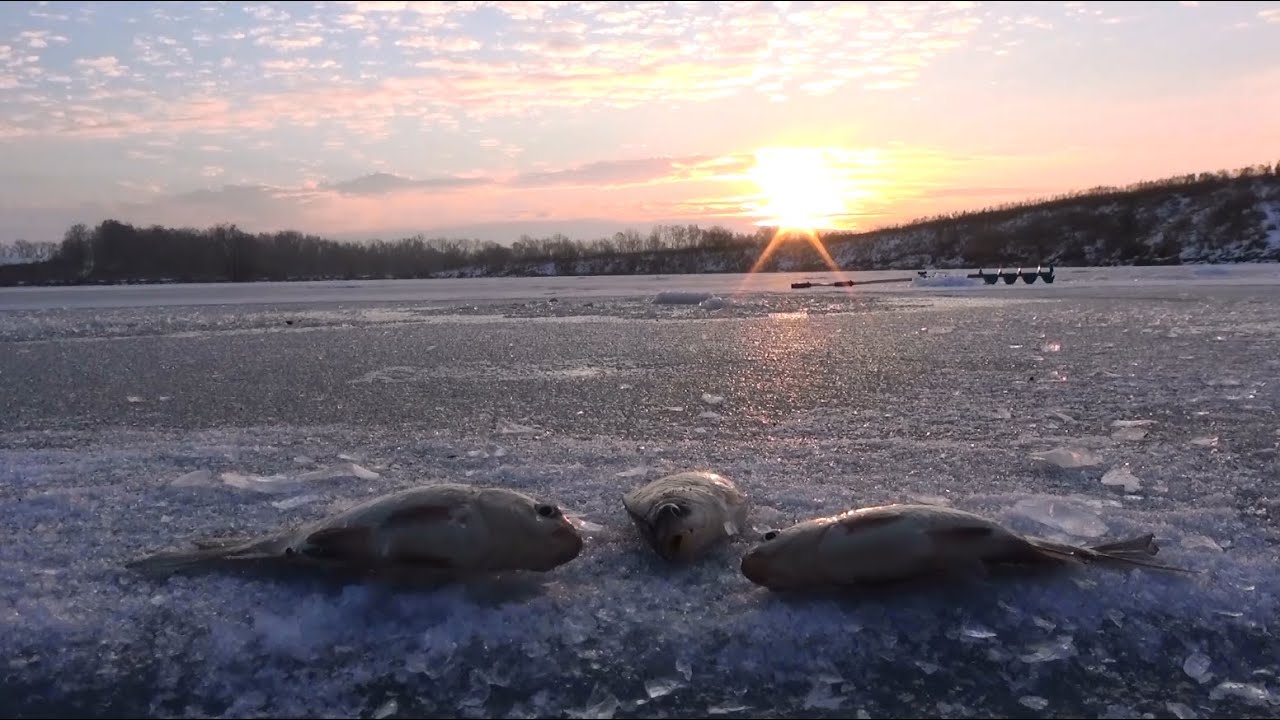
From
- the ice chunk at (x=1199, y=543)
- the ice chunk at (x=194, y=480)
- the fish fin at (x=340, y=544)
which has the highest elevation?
the fish fin at (x=340, y=544)

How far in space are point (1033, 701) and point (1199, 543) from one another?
1371 mm

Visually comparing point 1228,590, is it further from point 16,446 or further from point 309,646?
point 16,446

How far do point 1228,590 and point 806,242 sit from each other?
3301 inches

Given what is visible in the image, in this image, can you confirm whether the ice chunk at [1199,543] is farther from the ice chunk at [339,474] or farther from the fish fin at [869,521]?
the ice chunk at [339,474]

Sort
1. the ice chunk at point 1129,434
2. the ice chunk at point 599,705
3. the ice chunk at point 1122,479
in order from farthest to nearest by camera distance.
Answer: the ice chunk at point 1129,434 → the ice chunk at point 1122,479 → the ice chunk at point 599,705

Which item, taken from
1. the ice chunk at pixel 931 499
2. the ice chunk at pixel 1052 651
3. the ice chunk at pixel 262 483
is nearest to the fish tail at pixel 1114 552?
the ice chunk at pixel 1052 651

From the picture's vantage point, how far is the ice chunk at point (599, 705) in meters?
2.18

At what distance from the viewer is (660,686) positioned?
231 centimetres

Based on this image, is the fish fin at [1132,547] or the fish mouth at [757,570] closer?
the fish mouth at [757,570]

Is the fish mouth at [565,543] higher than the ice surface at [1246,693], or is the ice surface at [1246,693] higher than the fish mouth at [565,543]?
the fish mouth at [565,543]

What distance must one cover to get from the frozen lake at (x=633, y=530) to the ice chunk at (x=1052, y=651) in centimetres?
1

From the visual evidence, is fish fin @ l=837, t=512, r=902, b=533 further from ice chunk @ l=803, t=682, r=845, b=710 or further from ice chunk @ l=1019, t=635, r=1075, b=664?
ice chunk @ l=803, t=682, r=845, b=710

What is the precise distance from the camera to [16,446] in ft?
17.1

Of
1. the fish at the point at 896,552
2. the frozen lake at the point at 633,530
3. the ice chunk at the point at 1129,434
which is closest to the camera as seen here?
the frozen lake at the point at 633,530
